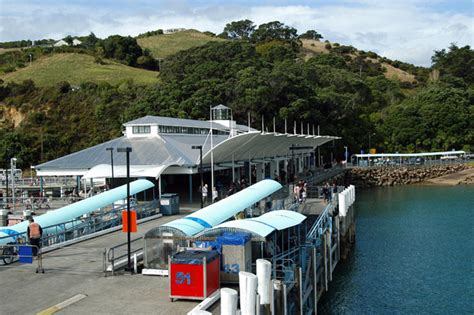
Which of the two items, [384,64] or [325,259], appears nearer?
[325,259]

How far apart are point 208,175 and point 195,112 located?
2951 cm

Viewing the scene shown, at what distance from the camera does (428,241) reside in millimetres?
38719

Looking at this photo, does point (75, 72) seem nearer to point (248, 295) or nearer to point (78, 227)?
point (78, 227)

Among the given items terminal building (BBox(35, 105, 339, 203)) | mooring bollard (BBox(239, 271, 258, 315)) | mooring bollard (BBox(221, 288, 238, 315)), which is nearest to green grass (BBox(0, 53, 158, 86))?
terminal building (BBox(35, 105, 339, 203))

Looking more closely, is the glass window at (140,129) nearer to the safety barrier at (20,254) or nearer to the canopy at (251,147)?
the canopy at (251,147)

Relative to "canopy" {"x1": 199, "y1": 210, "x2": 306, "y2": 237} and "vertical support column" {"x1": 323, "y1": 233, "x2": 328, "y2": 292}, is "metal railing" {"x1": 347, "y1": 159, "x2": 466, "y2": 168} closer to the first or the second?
"vertical support column" {"x1": 323, "y1": 233, "x2": 328, "y2": 292}

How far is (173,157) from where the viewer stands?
4200 centimetres

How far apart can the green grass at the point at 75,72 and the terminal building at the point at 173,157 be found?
7206 centimetres

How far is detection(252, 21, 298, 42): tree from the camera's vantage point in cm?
18575

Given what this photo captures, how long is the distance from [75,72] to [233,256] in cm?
11973

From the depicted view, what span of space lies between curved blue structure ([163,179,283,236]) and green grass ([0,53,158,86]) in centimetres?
9468

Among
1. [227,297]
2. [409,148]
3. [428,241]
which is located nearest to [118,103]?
[409,148]

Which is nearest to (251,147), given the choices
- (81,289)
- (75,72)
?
(81,289)

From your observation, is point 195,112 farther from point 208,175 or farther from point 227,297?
point 227,297
